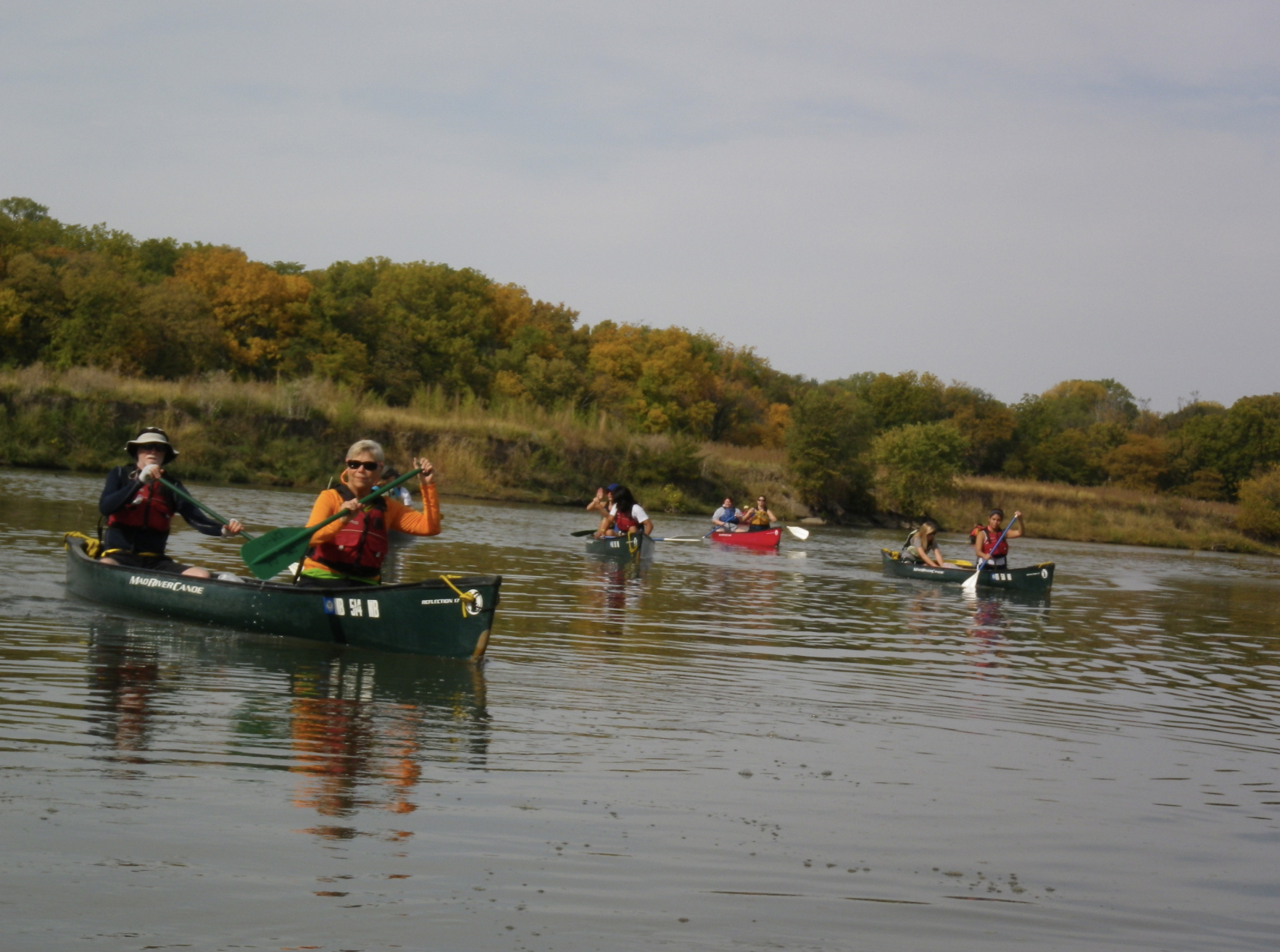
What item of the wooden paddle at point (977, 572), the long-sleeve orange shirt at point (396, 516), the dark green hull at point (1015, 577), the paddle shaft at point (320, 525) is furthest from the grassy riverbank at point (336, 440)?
the long-sleeve orange shirt at point (396, 516)

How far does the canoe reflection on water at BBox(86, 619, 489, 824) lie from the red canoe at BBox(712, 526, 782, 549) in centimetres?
1740

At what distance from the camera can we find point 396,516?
866 centimetres

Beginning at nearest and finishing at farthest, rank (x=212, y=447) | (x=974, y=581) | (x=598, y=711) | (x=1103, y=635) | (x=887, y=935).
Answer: (x=887, y=935) → (x=598, y=711) → (x=1103, y=635) → (x=974, y=581) → (x=212, y=447)

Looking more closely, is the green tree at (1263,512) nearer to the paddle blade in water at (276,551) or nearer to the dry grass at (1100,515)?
the dry grass at (1100,515)

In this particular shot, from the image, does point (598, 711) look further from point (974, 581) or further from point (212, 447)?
point (212, 447)

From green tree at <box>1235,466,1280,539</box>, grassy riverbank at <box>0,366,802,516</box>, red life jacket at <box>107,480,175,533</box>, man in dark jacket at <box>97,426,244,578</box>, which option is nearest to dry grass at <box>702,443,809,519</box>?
grassy riverbank at <box>0,366,802,516</box>

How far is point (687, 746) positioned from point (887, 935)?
2505 millimetres

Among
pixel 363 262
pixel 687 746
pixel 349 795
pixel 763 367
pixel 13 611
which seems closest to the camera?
pixel 349 795

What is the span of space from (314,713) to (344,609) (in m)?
1.90

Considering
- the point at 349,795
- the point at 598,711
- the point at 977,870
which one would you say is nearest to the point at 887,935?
the point at 977,870

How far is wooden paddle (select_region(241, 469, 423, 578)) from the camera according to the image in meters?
8.92

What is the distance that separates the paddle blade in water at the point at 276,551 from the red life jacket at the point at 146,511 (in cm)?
95

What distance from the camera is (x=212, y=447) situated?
1308 inches

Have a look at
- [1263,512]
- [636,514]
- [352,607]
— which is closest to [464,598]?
[352,607]
